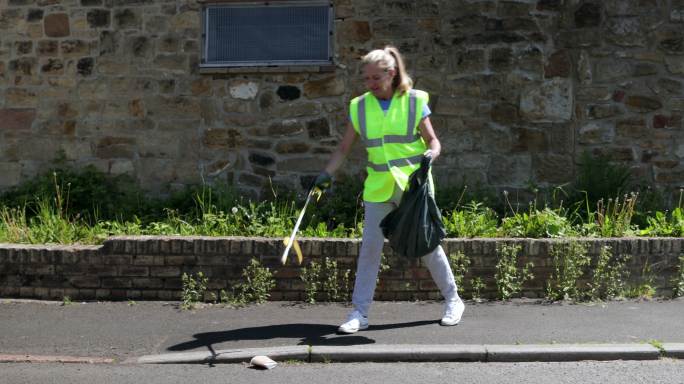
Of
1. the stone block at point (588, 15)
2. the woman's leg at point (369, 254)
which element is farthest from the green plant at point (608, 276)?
the stone block at point (588, 15)

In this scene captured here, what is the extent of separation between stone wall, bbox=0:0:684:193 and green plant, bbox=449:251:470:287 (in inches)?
85.9

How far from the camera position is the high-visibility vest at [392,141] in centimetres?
591

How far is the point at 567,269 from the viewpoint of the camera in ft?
23.4

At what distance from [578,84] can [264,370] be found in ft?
17.5

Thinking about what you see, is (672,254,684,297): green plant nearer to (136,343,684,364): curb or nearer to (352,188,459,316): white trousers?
(136,343,684,364): curb

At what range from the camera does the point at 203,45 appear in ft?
31.1

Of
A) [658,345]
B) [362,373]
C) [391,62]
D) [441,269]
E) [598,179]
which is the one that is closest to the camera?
[362,373]

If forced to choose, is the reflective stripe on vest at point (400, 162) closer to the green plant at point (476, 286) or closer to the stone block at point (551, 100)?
the green plant at point (476, 286)

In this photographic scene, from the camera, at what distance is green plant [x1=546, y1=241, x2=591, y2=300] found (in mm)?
7117

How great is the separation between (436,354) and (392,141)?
4.92 ft

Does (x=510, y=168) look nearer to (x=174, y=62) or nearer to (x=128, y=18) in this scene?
(x=174, y=62)

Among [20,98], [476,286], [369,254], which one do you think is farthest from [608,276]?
[20,98]

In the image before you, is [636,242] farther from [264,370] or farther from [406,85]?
[264,370]

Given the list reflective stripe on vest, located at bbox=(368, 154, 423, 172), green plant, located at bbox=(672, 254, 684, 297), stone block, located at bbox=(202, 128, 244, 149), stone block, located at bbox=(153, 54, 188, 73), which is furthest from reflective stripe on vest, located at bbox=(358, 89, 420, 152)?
stone block, located at bbox=(153, 54, 188, 73)
